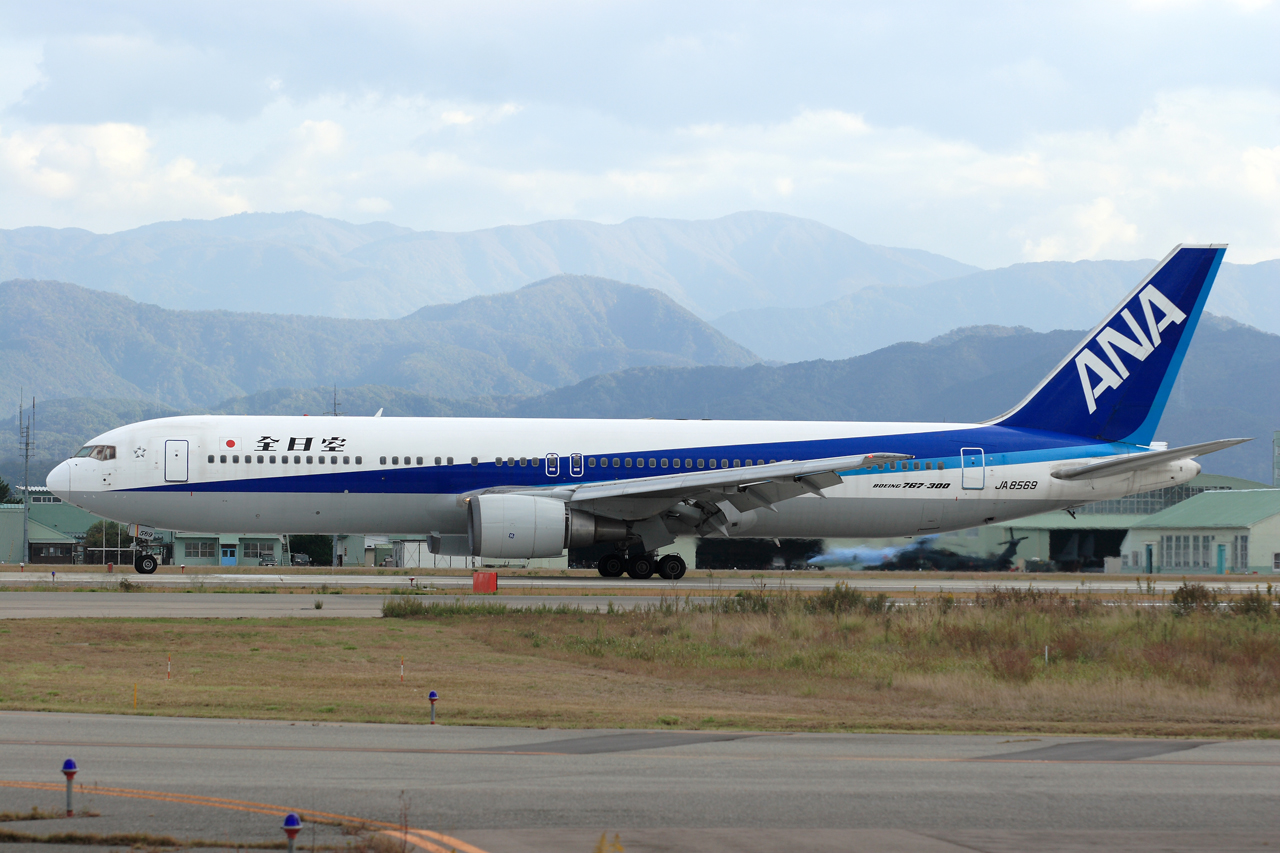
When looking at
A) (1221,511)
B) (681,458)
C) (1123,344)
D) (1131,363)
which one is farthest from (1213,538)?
(681,458)

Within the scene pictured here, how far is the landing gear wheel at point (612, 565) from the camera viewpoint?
130 ft

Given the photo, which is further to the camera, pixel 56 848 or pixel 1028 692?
pixel 1028 692

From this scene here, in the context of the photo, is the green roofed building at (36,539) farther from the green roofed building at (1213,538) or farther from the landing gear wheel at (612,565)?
the green roofed building at (1213,538)

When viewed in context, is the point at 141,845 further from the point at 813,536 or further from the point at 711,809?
the point at 813,536

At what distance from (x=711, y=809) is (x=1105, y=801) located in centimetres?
344

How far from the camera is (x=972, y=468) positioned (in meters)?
40.3

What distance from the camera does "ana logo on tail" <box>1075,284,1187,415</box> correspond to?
135ft

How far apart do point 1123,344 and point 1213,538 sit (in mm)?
23928

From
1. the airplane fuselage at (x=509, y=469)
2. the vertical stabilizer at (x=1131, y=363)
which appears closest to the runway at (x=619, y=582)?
the airplane fuselage at (x=509, y=469)

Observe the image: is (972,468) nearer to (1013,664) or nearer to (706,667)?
(1013,664)

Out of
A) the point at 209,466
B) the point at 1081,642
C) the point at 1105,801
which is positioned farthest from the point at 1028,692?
the point at 209,466

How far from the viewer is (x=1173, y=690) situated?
19.0m

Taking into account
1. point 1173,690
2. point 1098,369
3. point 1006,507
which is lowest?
point 1173,690

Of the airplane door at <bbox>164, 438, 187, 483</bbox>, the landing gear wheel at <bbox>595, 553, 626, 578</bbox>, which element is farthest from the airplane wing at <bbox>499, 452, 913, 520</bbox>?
the airplane door at <bbox>164, 438, 187, 483</bbox>
